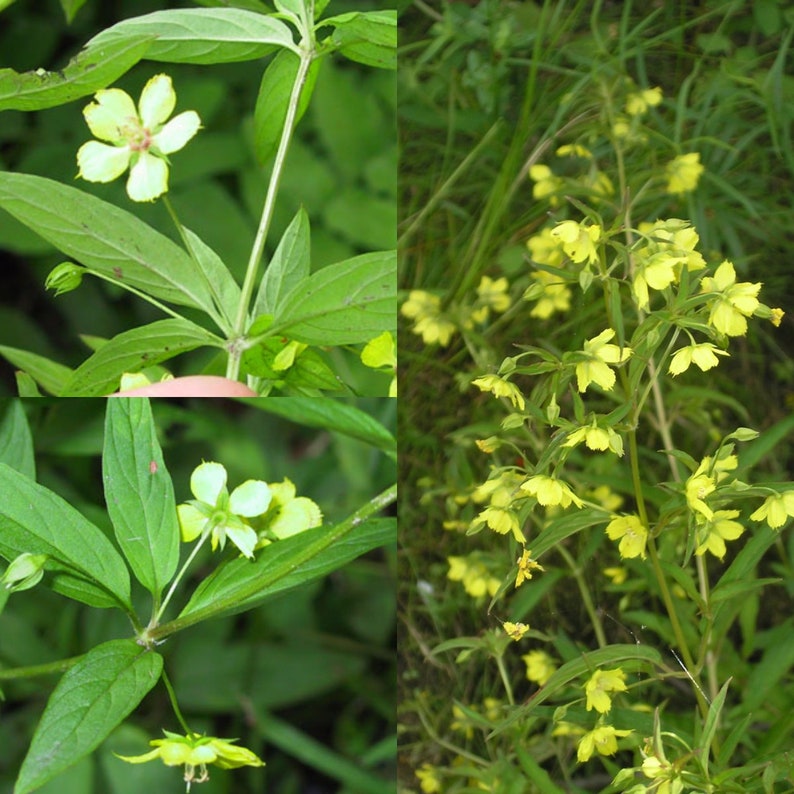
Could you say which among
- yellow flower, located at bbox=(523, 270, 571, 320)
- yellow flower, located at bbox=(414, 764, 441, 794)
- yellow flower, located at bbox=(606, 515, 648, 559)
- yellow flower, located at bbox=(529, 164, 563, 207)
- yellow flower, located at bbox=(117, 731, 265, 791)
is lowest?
yellow flower, located at bbox=(414, 764, 441, 794)

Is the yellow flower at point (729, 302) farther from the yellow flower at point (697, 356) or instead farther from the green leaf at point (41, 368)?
the green leaf at point (41, 368)

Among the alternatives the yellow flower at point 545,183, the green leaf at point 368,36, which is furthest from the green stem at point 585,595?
the green leaf at point 368,36

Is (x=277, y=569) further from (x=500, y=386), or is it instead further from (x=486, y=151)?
(x=486, y=151)

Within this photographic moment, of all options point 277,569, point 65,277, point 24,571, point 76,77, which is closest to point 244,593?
point 277,569

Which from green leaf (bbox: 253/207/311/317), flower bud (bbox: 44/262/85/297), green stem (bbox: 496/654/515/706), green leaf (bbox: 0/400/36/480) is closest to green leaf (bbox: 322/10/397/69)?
green leaf (bbox: 253/207/311/317)

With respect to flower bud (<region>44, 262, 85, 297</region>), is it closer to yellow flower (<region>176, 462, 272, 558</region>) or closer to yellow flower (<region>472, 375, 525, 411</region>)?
yellow flower (<region>176, 462, 272, 558</region>)

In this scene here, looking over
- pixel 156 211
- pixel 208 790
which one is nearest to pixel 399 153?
pixel 156 211
